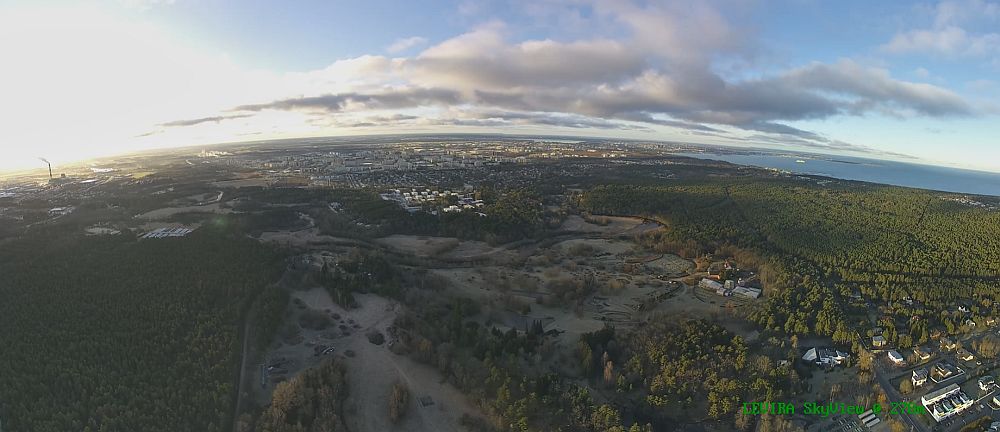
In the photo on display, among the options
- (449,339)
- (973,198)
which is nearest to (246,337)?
(449,339)

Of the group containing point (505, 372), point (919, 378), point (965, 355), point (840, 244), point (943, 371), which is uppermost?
point (840, 244)

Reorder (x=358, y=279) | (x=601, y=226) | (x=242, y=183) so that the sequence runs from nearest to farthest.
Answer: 1. (x=358, y=279)
2. (x=601, y=226)
3. (x=242, y=183)

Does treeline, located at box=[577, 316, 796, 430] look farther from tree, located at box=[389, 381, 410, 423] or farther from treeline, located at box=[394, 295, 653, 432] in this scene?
tree, located at box=[389, 381, 410, 423]

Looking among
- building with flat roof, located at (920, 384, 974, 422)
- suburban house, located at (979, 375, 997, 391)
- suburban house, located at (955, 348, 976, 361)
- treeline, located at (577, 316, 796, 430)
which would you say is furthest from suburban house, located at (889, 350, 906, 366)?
treeline, located at (577, 316, 796, 430)

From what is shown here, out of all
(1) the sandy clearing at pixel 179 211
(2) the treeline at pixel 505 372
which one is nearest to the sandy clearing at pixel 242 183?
(1) the sandy clearing at pixel 179 211

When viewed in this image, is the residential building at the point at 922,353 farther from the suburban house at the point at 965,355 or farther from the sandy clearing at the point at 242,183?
the sandy clearing at the point at 242,183

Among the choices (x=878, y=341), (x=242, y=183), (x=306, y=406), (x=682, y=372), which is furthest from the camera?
(x=242, y=183)

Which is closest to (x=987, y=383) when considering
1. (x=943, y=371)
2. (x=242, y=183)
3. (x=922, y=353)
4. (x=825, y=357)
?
(x=943, y=371)

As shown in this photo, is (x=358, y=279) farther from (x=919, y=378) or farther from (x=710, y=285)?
(x=919, y=378)
